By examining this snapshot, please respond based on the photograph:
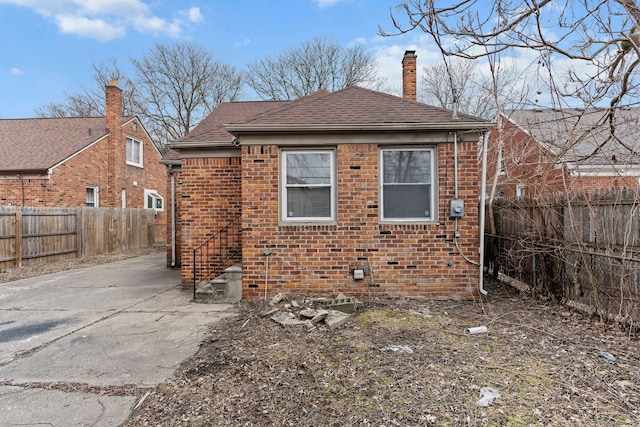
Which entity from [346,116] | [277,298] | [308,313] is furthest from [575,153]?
[277,298]

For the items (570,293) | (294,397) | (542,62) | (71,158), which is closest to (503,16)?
(542,62)

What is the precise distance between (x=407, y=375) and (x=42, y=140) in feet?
62.4

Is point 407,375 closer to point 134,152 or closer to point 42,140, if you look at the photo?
point 42,140

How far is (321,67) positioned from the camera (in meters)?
24.3

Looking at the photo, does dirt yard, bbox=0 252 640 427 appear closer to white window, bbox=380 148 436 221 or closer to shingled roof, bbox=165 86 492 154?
white window, bbox=380 148 436 221

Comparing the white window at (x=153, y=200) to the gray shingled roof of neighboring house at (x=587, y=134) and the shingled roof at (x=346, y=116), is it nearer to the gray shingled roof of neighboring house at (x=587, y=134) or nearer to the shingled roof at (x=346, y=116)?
the shingled roof at (x=346, y=116)

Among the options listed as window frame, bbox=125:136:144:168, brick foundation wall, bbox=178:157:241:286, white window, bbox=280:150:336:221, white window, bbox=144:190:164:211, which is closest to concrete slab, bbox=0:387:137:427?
white window, bbox=280:150:336:221

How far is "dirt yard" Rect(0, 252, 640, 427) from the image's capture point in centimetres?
265

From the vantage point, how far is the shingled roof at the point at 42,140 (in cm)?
1375

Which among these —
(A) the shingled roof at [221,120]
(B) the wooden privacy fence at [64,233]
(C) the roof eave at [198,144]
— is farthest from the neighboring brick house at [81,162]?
(C) the roof eave at [198,144]

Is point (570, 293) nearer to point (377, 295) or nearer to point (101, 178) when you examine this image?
point (377, 295)

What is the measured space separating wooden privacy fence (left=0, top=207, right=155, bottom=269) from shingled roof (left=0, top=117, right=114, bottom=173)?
2.68 metres

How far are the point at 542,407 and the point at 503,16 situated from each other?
197 inches

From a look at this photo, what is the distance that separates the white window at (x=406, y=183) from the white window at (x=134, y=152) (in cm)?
1626
